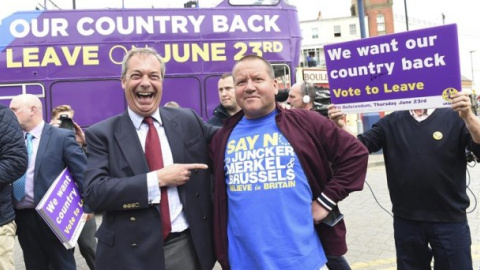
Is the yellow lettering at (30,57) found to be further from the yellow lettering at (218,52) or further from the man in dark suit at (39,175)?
the man in dark suit at (39,175)

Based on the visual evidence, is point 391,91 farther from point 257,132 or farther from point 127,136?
point 127,136

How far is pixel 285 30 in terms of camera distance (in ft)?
25.1

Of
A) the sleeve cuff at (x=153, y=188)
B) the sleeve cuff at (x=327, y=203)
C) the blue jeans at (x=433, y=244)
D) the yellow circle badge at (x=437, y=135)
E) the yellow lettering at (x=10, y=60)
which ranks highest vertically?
the yellow lettering at (x=10, y=60)

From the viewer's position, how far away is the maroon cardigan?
1791 mm

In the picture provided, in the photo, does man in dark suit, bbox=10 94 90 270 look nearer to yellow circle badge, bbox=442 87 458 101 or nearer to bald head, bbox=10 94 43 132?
bald head, bbox=10 94 43 132

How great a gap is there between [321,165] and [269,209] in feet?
1.10

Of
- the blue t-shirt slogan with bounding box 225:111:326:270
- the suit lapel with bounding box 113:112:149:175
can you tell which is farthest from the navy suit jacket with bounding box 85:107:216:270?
the blue t-shirt slogan with bounding box 225:111:326:270

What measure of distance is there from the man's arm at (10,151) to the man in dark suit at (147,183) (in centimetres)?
116

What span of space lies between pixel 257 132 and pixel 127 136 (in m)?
0.63

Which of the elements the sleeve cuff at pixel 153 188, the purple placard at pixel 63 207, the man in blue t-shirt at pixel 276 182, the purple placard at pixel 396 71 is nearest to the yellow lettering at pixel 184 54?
the purple placard at pixel 63 207

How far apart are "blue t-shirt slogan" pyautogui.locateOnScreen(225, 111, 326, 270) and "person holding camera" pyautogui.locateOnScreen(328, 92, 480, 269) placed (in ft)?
2.56

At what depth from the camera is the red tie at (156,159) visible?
1792mm

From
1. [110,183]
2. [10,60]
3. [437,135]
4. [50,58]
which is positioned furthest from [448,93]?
[10,60]

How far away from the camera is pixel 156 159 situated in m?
1.83
